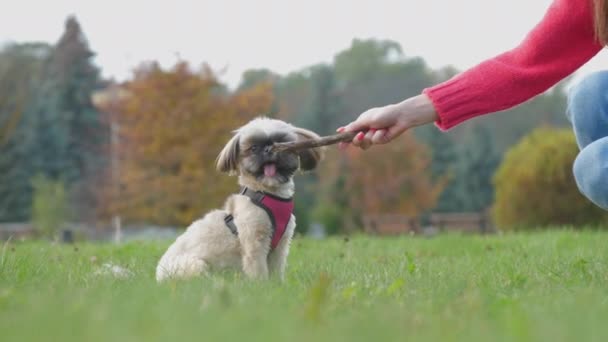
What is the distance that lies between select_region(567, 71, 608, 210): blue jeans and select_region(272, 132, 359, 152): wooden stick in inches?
54.8

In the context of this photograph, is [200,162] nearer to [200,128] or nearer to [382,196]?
[200,128]

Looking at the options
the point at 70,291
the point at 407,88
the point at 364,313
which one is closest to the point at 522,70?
the point at 364,313

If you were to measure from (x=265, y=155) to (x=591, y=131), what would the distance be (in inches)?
84.0

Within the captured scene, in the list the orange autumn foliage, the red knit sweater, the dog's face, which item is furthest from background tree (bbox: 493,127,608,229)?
the red knit sweater

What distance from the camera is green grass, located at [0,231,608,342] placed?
2418mm

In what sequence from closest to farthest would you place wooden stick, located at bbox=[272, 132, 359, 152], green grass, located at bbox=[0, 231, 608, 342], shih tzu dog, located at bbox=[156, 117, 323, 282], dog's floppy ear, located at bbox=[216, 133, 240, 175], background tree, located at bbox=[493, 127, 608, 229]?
green grass, located at bbox=[0, 231, 608, 342], wooden stick, located at bbox=[272, 132, 359, 152], shih tzu dog, located at bbox=[156, 117, 323, 282], dog's floppy ear, located at bbox=[216, 133, 240, 175], background tree, located at bbox=[493, 127, 608, 229]

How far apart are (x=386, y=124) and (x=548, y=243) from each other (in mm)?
4049

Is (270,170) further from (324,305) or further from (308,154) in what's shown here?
(324,305)

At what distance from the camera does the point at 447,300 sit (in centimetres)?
350

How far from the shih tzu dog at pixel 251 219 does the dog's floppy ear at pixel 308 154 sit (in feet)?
0.05

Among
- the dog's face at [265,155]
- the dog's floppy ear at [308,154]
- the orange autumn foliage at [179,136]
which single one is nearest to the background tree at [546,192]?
the orange autumn foliage at [179,136]

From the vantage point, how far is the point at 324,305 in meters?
3.08

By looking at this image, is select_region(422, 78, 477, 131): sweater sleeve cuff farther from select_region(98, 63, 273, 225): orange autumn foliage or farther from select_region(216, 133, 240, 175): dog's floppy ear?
select_region(98, 63, 273, 225): orange autumn foliage

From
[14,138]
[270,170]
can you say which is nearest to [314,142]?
[270,170]
